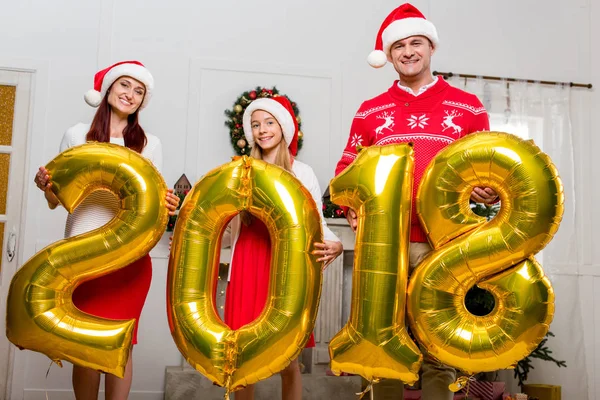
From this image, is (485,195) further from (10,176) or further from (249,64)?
(10,176)

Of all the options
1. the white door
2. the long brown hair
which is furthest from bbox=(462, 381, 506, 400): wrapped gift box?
the white door

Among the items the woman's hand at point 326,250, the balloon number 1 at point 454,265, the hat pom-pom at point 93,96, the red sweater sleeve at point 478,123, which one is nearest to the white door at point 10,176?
the hat pom-pom at point 93,96

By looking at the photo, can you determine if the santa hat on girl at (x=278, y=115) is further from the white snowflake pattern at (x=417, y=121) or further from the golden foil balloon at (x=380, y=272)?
the golden foil balloon at (x=380, y=272)

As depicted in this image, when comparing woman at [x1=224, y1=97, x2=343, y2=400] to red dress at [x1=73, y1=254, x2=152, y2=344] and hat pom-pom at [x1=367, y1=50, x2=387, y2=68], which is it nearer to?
red dress at [x1=73, y1=254, x2=152, y2=344]

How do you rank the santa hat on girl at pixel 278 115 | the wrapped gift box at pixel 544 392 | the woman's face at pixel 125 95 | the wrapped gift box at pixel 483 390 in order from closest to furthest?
the woman's face at pixel 125 95, the santa hat on girl at pixel 278 115, the wrapped gift box at pixel 483 390, the wrapped gift box at pixel 544 392

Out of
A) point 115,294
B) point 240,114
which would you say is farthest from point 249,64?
point 115,294

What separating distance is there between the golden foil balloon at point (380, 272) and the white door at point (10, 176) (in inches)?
111

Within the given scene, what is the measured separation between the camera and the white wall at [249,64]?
3.96 meters

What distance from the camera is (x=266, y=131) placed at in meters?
2.29

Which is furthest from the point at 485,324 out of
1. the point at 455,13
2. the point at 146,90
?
the point at 455,13

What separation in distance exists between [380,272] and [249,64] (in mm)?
2855

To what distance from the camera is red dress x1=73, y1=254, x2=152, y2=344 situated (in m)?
2.01

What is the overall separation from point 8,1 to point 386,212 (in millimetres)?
3370

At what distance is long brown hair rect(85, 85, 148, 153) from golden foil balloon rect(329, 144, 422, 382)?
2.77 feet
